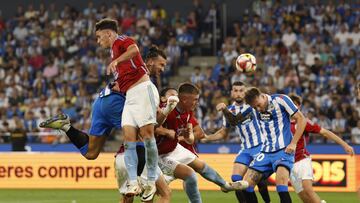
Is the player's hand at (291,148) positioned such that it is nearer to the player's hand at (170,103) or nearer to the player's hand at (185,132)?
the player's hand at (185,132)

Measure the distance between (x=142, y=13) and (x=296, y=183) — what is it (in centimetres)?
1982

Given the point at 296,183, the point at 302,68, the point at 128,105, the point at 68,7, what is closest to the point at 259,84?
the point at 302,68

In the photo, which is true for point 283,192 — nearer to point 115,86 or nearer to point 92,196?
point 115,86

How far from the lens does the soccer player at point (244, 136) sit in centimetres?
1503

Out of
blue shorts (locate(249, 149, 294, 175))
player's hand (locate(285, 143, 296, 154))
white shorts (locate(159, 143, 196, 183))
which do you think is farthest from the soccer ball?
white shorts (locate(159, 143, 196, 183))

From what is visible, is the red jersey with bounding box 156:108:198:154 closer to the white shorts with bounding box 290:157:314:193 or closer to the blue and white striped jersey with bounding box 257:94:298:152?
the blue and white striped jersey with bounding box 257:94:298:152

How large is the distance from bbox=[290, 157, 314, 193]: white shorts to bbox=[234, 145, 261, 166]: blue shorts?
0.61 metres

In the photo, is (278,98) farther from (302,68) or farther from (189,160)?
(302,68)

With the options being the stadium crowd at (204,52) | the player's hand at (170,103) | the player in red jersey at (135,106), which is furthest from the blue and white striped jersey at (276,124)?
the stadium crowd at (204,52)

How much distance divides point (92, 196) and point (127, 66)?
9.12 meters

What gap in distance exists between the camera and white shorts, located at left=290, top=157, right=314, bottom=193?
590 inches

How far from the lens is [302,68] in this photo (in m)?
29.3

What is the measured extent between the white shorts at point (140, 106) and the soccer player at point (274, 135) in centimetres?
195

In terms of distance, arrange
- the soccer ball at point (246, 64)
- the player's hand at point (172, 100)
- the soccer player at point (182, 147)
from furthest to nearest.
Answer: the soccer ball at point (246, 64)
the soccer player at point (182, 147)
the player's hand at point (172, 100)
